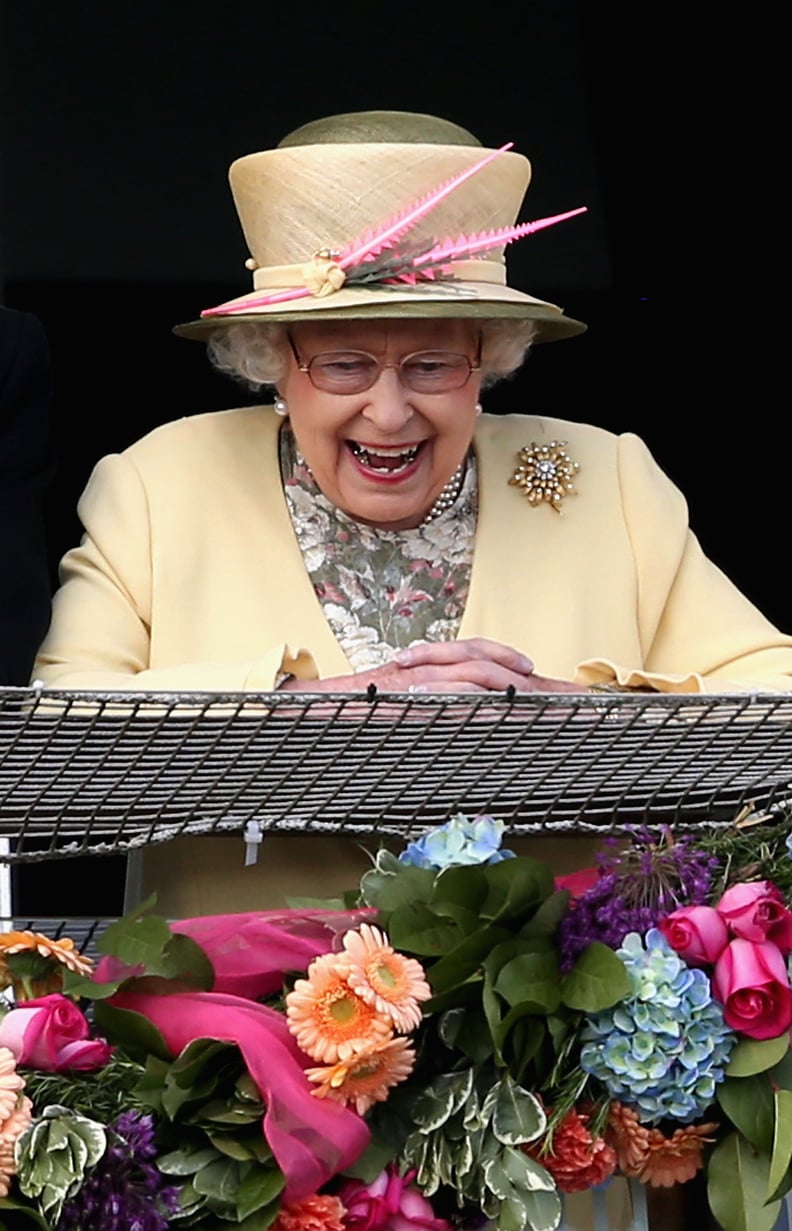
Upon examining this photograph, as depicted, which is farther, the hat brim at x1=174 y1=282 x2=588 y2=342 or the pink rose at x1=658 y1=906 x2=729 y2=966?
the hat brim at x1=174 y1=282 x2=588 y2=342

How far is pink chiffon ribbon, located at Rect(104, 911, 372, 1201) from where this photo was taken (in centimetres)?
180

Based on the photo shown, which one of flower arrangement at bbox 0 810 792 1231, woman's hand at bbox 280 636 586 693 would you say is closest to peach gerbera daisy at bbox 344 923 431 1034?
flower arrangement at bbox 0 810 792 1231

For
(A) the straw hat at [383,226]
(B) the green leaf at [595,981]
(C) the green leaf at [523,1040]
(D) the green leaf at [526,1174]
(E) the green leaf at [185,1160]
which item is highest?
(A) the straw hat at [383,226]

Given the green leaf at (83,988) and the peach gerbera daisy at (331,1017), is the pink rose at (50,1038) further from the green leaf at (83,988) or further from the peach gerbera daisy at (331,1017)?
the peach gerbera daisy at (331,1017)

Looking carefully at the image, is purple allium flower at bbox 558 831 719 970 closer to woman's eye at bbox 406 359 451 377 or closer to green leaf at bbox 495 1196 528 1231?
green leaf at bbox 495 1196 528 1231

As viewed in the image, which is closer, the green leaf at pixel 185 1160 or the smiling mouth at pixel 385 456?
the green leaf at pixel 185 1160

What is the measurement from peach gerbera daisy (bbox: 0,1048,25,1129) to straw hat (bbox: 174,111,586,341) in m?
0.98

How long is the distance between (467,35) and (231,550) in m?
2.27

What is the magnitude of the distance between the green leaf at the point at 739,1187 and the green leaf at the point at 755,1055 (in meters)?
0.06

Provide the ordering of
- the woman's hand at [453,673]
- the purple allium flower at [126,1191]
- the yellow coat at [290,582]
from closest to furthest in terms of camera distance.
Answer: the purple allium flower at [126,1191] → the woman's hand at [453,673] → the yellow coat at [290,582]

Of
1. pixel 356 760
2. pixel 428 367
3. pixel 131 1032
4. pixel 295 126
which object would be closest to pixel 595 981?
pixel 356 760

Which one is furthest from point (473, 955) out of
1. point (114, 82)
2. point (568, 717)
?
point (114, 82)

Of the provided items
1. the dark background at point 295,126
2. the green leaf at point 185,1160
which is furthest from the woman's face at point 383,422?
the dark background at point 295,126

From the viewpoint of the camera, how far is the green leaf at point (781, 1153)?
1847 millimetres
